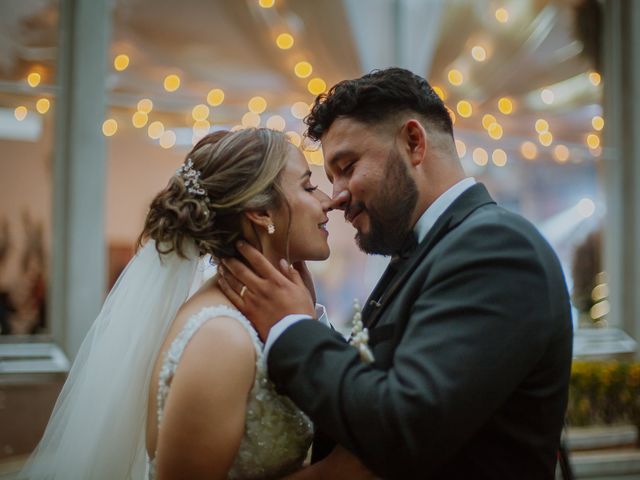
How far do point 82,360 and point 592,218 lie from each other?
17.2 feet

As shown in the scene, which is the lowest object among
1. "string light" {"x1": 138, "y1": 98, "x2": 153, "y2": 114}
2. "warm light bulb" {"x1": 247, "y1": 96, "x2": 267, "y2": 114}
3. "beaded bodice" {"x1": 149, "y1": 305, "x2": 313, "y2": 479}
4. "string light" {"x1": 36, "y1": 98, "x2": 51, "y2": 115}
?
"beaded bodice" {"x1": 149, "y1": 305, "x2": 313, "y2": 479}

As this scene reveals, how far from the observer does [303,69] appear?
570 centimetres

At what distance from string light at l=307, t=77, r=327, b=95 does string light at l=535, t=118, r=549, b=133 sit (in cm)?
216

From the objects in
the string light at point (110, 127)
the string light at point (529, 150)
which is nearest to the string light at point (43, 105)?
the string light at point (110, 127)

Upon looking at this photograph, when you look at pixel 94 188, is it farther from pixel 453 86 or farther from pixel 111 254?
pixel 453 86

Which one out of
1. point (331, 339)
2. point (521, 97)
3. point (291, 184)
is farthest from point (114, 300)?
point (521, 97)

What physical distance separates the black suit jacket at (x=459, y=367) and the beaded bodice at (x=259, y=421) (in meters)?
0.22

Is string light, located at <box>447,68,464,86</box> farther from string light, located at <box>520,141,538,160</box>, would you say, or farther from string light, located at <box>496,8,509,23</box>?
string light, located at <box>520,141,538,160</box>

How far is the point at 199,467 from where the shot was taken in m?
2.07

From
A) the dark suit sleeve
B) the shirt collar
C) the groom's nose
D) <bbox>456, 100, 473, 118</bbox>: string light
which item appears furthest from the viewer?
<bbox>456, 100, 473, 118</bbox>: string light

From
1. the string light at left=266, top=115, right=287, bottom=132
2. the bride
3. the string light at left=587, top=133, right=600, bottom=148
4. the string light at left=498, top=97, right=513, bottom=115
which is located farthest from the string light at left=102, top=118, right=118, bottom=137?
the string light at left=587, top=133, right=600, bottom=148

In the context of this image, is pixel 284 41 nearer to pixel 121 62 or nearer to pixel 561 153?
pixel 121 62

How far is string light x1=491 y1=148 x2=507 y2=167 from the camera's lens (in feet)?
21.2

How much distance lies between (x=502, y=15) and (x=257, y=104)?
8.03 ft
